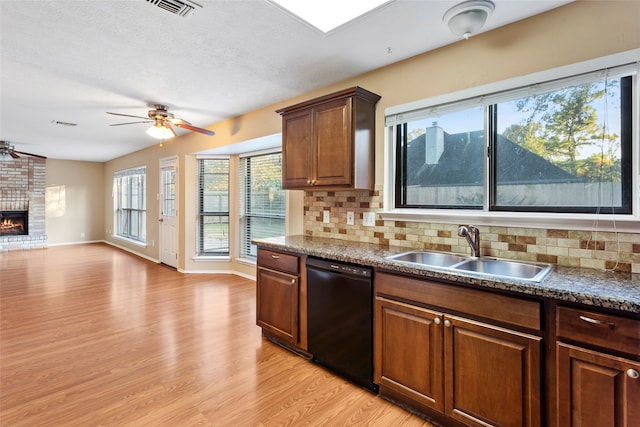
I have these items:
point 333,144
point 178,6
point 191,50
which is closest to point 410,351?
A: point 333,144

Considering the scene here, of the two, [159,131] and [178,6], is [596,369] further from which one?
[159,131]

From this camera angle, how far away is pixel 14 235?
802cm

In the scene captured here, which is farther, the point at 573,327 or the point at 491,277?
the point at 491,277

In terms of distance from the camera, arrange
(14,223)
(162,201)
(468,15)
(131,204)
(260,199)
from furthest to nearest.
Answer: (131,204) → (14,223) → (162,201) → (260,199) → (468,15)

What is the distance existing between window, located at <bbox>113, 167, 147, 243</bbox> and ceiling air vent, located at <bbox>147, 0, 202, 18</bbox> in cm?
590

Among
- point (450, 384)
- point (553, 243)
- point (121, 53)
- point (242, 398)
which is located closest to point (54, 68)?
point (121, 53)

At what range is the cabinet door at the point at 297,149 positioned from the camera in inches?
113

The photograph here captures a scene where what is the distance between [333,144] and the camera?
106 inches

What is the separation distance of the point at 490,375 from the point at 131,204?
8785 mm

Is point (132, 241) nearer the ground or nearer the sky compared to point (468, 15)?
nearer the ground

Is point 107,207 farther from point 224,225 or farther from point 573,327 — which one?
point 573,327

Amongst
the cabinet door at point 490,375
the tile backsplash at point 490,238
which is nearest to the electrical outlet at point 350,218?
the tile backsplash at point 490,238

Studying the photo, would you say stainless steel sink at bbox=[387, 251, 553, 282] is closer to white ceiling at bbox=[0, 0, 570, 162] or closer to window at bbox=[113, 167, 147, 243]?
white ceiling at bbox=[0, 0, 570, 162]

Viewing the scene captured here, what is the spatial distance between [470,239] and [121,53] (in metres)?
2.93
